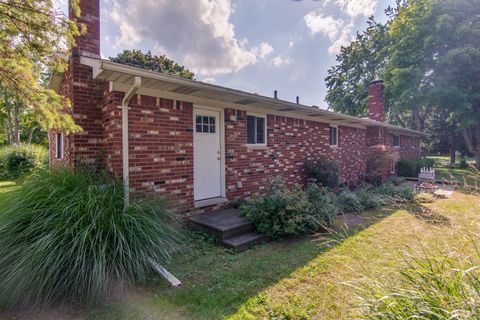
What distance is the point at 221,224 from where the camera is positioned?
4.76 meters

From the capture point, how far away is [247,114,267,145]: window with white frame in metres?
6.74

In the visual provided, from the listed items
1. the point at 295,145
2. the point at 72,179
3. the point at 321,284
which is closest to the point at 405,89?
the point at 295,145

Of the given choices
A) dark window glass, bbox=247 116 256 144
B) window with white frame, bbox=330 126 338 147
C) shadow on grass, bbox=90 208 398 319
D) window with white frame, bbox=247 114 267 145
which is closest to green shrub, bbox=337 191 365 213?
shadow on grass, bbox=90 208 398 319

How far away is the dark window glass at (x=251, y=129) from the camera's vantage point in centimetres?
671

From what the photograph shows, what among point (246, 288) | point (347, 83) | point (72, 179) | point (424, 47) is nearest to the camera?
point (246, 288)

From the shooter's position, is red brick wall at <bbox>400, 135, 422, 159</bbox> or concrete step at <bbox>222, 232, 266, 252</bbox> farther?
red brick wall at <bbox>400, 135, 422, 159</bbox>

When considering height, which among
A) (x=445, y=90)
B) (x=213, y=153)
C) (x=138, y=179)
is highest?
(x=445, y=90)

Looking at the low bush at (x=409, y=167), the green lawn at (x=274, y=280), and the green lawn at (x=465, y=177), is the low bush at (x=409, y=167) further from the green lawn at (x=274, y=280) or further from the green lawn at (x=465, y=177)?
the green lawn at (x=274, y=280)

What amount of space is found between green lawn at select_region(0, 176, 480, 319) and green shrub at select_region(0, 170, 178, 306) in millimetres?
276

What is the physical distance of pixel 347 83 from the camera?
25.4 m

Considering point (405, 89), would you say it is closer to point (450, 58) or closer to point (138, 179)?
point (450, 58)

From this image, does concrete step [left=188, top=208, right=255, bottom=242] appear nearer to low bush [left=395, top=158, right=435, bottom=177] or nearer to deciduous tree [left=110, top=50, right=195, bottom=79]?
low bush [left=395, top=158, right=435, bottom=177]

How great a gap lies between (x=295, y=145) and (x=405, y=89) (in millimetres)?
12742

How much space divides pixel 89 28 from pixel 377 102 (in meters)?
13.7
